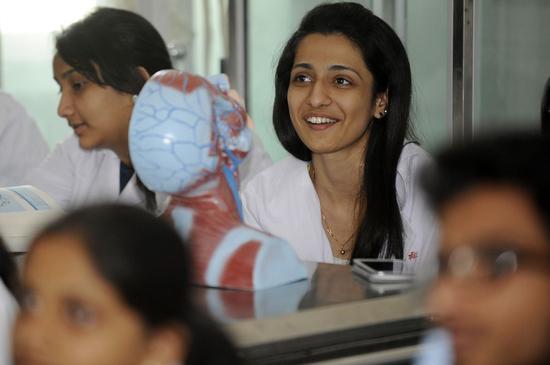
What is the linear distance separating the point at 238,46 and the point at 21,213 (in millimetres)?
2068

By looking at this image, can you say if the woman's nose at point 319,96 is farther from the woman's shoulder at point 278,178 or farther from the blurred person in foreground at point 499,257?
the blurred person in foreground at point 499,257

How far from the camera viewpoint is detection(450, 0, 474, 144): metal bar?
3295 millimetres

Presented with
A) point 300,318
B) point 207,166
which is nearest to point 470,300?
point 300,318

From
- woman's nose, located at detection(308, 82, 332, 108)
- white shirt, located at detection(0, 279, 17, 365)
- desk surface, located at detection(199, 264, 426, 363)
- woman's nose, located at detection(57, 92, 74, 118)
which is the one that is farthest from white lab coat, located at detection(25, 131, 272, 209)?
white shirt, located at detection(0, 279, 17, 365)

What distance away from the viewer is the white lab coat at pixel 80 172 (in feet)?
6.79

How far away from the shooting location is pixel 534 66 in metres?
3.46

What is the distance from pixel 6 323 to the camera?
100 centimetres

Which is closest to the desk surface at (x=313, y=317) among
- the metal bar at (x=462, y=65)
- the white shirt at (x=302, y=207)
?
the white shirt at (x=302, y=207)

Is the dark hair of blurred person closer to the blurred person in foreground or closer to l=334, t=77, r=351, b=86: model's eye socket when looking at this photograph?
the blurred person in foreground

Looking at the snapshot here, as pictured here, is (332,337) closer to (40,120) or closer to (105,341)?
(105,341)

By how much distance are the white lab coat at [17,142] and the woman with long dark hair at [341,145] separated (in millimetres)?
1044

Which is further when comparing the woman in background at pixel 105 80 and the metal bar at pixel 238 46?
the metal bar at pixel 238 46

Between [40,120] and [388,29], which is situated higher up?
[388,29]

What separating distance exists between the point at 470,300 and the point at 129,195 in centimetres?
115
